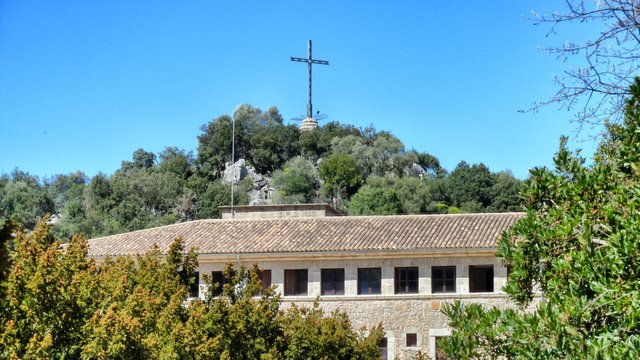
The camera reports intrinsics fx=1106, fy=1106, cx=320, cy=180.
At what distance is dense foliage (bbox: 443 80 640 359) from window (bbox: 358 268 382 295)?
2599 cm

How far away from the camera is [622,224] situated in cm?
1207

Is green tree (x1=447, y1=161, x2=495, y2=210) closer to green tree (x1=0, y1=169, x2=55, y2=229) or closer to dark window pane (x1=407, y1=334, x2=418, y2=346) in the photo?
green tree (x1=0, y1=169, x2=55, y2=229)

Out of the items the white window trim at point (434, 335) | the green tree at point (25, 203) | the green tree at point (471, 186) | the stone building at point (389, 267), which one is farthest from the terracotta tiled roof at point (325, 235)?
the green tree at point (471, 186)

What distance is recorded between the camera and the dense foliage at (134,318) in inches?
728

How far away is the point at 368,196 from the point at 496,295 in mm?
51749

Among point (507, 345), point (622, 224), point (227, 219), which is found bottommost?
point (507, 345)

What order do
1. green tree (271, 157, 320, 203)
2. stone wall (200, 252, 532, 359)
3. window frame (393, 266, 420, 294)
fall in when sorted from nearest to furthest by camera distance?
stone wall (200, 252, 532, 359)
window frame (393, 266, 420, 294)
green tree (271, 157, 320, 203)

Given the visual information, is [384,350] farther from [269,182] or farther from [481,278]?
[269,182]

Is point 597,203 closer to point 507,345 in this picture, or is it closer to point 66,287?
point 507,345

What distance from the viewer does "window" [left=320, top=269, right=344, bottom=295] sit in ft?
135

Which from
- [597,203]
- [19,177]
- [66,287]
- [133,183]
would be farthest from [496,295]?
[19,177]

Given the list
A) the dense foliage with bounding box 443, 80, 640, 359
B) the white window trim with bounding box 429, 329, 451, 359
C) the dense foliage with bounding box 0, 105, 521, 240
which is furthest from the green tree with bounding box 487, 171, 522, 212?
the dense foliage with bounding box 443, 80, 640, 359

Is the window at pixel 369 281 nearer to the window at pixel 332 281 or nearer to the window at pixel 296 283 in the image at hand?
the window at pixel 332 281

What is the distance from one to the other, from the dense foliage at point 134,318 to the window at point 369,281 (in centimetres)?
768
